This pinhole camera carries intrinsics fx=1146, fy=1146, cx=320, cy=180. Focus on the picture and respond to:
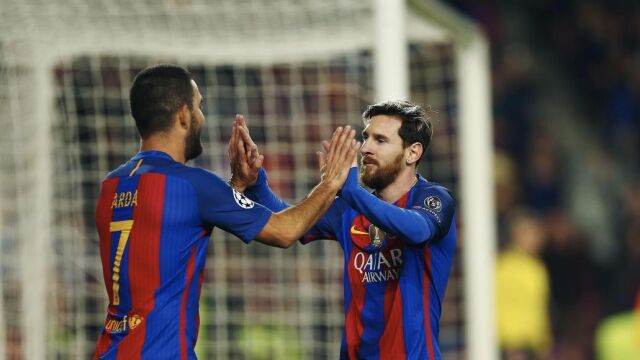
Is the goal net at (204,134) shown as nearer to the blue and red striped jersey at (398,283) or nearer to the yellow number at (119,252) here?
the blue and red striped jersey at (398,283)

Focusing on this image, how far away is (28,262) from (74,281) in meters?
0.54

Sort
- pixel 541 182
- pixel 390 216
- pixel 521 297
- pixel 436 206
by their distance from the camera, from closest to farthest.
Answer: pixel 390 216, pixel 436 206, pixel 521 297, pixel 541 182

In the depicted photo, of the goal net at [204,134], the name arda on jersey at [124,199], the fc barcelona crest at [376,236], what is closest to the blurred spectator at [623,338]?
the goal net at [204,134]

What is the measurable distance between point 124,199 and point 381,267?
95 centimetres

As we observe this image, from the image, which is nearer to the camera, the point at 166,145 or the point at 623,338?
the point at 166,145

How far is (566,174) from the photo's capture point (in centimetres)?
1124

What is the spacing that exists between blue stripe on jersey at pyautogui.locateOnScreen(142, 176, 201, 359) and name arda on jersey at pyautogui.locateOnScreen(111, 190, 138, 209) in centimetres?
12

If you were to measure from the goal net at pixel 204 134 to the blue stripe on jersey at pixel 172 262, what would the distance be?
2.94m

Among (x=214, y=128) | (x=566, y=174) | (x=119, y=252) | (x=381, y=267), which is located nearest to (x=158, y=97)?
(x=119, y=252)

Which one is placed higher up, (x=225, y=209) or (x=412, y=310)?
(x=225, y=209)

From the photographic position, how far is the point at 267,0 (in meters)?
6.46

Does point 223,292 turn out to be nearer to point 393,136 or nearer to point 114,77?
point 114,77

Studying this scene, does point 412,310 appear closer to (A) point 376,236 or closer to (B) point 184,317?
(A) point 376,236

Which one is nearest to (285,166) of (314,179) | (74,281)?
(314,179)
